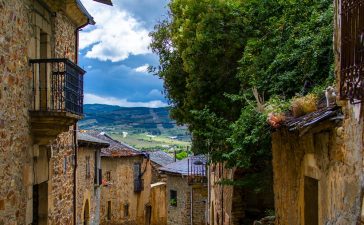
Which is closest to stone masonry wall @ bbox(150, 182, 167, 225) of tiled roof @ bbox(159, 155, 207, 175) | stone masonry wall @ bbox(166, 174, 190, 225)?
stone masonry wall @ bbox(166, 174, 190, 225)

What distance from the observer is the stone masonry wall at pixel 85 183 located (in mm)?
18500

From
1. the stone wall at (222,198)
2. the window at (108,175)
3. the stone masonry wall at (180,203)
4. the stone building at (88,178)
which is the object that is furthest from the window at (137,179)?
the stone wall at (222,198)

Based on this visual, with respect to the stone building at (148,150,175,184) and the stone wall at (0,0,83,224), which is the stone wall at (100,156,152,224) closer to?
the stone building at (148,150,175,184)

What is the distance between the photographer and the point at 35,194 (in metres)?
10.7

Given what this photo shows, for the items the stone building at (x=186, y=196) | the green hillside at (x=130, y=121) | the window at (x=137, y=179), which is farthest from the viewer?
the green hillside at (x=130, y=121)

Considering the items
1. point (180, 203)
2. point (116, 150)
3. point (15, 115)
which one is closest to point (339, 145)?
point (15, 115)

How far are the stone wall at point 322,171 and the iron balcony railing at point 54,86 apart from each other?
4.20 meters

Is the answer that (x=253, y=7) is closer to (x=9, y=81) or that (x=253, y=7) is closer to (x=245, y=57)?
(x=245, y=57)

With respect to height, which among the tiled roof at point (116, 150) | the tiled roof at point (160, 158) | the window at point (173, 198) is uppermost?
the tiled roof at point (116, 150)

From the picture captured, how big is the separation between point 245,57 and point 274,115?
17.6ft

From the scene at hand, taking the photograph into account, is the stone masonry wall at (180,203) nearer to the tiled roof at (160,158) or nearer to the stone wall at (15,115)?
the tiled roof at (160,158)

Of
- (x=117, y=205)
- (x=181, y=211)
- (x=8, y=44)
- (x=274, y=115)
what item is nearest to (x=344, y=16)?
(x=274, y=115)

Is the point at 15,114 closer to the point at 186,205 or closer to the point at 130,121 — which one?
the point at 186,205

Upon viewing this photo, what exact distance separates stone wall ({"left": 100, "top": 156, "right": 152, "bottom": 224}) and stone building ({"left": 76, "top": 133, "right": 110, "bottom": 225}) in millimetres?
11408
